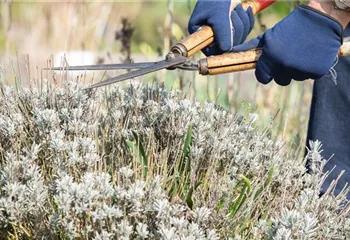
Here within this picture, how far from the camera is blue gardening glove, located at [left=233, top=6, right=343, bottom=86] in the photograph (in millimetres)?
2475

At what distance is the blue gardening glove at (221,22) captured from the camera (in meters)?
2.63

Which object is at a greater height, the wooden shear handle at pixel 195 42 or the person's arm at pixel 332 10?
the person's arm at pixel 332 10

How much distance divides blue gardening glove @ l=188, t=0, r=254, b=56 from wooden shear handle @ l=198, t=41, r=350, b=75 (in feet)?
0.44

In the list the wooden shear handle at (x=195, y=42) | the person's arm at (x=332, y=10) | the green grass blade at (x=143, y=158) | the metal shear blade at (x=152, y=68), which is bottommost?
the green grass blade at (x=143, y=158)

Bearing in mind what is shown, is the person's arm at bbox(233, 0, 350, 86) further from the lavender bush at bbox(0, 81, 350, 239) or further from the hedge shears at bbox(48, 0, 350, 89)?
the lavender bush at bbox(0, 81, 350, 239)

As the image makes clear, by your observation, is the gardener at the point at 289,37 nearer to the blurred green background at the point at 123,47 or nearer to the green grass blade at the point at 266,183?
the green grass blade at the point at 266,183

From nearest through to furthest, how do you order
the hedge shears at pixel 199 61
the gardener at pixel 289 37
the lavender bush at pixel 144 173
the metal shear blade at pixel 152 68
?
the lavender bush at pixel 144 173 < the metal shear blade at pixel 152 68 < the hedge shears at pixel 199 61 < the gardener at pixel 289 37

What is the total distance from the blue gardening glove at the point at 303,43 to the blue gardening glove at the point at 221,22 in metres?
0.18

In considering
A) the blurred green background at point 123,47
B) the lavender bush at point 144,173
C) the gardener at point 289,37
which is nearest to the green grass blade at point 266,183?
the lavender bush at point 144,173

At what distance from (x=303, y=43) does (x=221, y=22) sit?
11.9 inches

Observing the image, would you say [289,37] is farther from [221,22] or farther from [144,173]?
[144,173]

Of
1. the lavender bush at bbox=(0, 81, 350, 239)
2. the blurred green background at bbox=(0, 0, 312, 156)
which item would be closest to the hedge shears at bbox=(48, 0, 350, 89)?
the lavender bush at bbox=(0, 81, 350, 239)

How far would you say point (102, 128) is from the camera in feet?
8.48

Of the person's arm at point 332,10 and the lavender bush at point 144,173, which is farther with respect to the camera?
the person's arm at point 332,10
